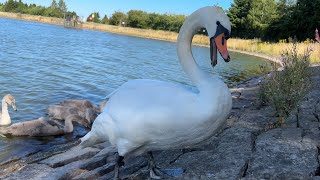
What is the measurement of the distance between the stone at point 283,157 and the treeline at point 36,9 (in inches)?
4133

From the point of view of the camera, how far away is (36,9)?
105 m

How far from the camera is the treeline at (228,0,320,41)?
4292 centimetres

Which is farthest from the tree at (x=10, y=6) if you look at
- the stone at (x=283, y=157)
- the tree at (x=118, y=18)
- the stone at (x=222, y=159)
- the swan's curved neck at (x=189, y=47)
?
the swan's curved neck at (x=189, y=47)

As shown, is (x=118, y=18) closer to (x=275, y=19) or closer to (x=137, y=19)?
(x=137, y=19)

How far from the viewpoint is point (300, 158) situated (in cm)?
398

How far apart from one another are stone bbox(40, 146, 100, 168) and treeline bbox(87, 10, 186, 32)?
66330 millimetres

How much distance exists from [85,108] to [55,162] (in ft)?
12.5

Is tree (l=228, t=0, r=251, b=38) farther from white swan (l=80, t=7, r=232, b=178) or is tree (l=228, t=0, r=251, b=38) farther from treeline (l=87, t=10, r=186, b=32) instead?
white swan (l=80, t=7, r=232, b=178)

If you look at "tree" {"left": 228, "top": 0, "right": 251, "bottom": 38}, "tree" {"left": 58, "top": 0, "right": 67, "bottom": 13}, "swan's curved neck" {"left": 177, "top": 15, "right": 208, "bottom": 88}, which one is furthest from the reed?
"tree" {"left": 58, "top": 0, "right": 67, "bottom": 13}

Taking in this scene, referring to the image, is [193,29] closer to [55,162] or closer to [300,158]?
[300,158]

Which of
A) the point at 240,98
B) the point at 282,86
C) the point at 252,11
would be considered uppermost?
the point at 252,11

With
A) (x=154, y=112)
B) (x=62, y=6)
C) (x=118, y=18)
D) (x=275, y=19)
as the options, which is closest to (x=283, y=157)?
(x=154, y=112)

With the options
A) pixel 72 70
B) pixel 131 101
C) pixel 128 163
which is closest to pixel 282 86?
pixel 128 163

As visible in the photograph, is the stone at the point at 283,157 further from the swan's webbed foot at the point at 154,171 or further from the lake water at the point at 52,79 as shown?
the lake water at the point at 52,79
